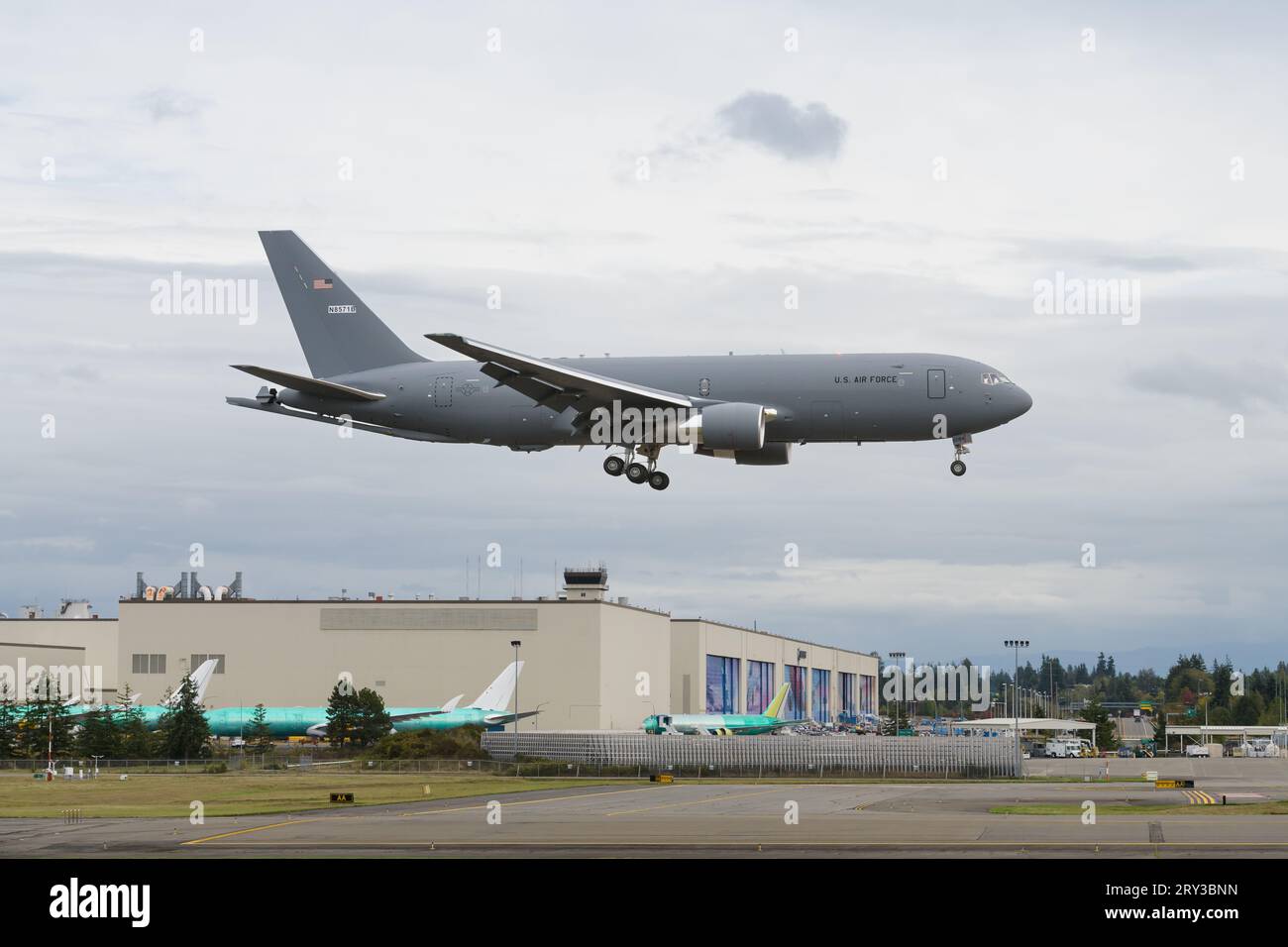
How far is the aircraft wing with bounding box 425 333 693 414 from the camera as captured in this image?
55.4 m

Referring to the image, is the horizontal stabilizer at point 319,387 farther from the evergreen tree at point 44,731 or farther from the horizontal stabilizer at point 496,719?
the horizontal stabilizer at point 496,719

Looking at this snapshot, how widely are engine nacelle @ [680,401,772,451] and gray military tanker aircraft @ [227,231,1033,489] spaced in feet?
0.17

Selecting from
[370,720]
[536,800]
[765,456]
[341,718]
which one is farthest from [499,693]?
[765,456]

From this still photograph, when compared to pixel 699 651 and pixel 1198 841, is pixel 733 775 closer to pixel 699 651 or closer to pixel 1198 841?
pixel 1198 841

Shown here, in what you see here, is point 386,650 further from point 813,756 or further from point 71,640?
point 813,756

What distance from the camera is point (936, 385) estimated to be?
184 ft

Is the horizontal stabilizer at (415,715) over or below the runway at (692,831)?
below

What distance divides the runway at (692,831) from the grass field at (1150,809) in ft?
2.32

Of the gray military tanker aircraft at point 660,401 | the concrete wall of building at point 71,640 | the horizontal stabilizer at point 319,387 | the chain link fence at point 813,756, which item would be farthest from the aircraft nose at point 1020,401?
the concrete wall of building at point 71,640

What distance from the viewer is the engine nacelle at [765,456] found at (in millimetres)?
58375
